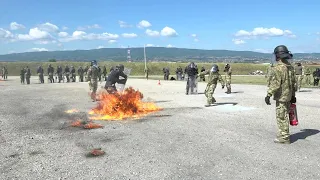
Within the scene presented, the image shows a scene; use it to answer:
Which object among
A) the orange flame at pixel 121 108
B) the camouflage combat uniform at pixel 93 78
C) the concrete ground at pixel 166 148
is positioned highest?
the camouflage combat uniform at pixel 93 78

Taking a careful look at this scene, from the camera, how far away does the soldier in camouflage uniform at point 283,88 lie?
348 inches

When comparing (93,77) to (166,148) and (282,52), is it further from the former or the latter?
(282,52)

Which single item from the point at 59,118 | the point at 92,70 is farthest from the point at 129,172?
the point at 92,70

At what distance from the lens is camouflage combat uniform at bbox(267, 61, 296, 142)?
29.0ft

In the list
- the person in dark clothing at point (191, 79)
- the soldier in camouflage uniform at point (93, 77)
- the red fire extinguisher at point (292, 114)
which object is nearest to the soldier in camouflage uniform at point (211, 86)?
the person in dark clothing at point (191, 79)

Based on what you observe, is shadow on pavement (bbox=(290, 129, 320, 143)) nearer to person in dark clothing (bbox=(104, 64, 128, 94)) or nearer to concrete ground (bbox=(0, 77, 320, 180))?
concrete ground (bbox=(0, 77, 320, 180))

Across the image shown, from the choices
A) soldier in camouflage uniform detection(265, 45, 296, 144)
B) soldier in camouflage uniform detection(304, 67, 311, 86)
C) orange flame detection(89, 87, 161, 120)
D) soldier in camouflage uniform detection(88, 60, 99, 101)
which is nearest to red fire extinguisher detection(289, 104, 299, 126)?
soldier in camouflage uniform detection(265, 45, 296, 144)

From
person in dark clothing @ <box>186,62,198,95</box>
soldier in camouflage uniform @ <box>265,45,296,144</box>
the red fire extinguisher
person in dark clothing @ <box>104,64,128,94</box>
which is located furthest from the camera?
person in dark clothing @ <box>186,62,198,95</box>

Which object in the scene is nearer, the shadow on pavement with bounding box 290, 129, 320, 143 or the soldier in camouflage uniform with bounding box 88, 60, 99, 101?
the shadow on pavement with bounding box 290, 129, 320, 143

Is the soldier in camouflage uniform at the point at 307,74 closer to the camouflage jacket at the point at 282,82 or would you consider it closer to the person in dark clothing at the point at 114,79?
the person in dark clothing at the point at 114,79

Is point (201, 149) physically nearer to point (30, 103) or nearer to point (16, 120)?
point (16, 120)

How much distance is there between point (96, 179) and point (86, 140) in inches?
127

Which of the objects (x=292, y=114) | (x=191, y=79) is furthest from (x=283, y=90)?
(x=191, y=79)

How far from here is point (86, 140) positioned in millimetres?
9727
